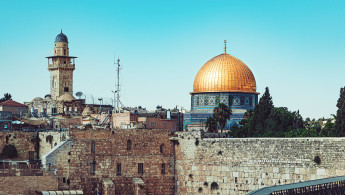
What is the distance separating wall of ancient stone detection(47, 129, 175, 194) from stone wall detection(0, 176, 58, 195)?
92 cm

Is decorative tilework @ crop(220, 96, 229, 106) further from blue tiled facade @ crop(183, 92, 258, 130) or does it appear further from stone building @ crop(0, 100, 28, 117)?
stone building @ crop(0, 100, 28, 117)

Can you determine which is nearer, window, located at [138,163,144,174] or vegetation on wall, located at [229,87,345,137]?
window, located at [138,163,144,174]

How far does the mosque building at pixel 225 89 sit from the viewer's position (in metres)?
52.5

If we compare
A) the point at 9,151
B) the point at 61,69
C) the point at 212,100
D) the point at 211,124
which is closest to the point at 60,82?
the point at 61,69

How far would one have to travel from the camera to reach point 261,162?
112 ft

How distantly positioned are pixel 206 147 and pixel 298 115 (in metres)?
14.1

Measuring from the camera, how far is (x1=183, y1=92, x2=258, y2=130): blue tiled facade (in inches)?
2058

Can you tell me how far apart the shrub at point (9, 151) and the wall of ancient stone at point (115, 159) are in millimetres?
4422

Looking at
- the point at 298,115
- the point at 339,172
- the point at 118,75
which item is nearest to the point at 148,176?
the point at 118,75

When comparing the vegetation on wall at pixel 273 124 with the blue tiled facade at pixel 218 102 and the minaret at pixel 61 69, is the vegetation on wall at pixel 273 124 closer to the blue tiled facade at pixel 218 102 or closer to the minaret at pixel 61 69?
the blue tiled facade at pixel 218 102

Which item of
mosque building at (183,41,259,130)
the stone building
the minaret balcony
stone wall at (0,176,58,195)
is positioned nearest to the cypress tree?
mosque building at (183,41,259,130)

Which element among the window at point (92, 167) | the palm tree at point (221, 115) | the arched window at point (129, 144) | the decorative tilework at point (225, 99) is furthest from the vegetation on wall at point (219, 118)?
the window at point (92, 167)

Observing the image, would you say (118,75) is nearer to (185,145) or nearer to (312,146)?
(185,145)

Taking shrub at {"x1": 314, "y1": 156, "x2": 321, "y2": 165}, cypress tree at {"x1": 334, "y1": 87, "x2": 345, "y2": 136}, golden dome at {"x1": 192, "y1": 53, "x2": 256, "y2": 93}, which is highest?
golden dome at {"x1": 192, "y1": 53, "x2": 256, "y2": 93}
